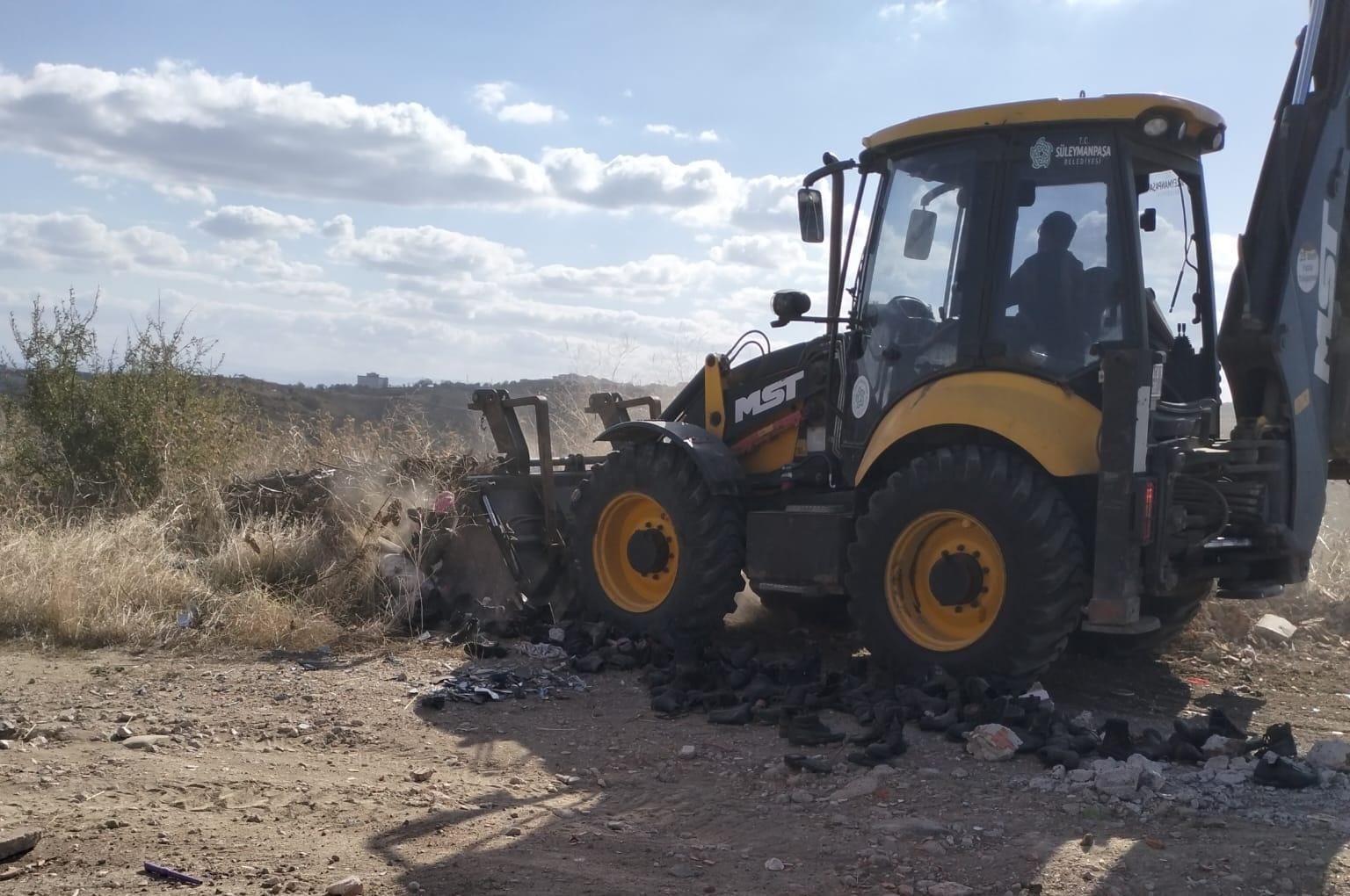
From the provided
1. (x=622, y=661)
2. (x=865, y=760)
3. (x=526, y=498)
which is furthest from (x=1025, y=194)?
(x=526, y=498)

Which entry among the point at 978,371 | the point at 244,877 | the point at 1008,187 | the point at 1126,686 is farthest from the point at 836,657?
the point at 244,877

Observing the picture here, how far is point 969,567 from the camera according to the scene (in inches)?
248

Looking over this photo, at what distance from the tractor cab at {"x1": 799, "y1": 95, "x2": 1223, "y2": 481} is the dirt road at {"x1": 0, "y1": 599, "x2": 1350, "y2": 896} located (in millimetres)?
1827

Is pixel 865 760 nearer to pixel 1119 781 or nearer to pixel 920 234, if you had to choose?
pixel 1119 781

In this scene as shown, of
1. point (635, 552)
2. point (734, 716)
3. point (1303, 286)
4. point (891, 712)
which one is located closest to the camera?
point (891, 712)

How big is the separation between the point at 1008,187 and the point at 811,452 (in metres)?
2.02

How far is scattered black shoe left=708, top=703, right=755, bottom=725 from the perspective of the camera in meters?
6.03

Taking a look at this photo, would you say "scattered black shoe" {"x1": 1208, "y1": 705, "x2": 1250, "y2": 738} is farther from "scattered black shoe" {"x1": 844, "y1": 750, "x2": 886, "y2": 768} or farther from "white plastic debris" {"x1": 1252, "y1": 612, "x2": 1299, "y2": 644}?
"white plastic debris" {"x1": 1252, "y1": 612, "x2": 1299, "y2": 644}

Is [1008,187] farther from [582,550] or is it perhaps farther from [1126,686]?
[582,550]

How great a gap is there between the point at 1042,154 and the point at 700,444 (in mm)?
2604

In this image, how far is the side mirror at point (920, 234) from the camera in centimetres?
684

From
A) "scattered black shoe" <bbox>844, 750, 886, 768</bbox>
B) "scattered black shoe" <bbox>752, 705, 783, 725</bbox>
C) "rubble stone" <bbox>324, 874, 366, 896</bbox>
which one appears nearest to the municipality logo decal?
"scattered black shoe" <bbox>752, 705, 783, 725</bbox>

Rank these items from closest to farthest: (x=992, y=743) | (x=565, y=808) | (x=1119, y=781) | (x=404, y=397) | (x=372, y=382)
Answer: (x=1119, y=781) → (x=565, y=808) → (x=992, y=743) → (x=404, y=397) → (x=372, y=382)

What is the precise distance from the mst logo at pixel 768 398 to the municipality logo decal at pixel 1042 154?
1976 mm
